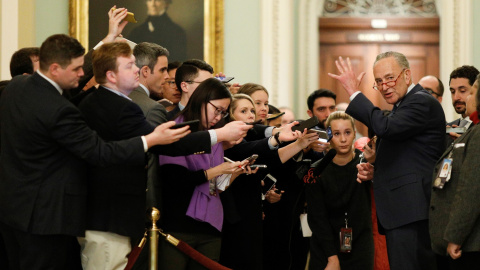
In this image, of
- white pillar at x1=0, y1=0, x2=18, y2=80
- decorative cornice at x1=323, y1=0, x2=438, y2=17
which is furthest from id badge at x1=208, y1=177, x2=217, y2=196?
decorative cornice at x1=323, y1=0, x2=438, y2=17

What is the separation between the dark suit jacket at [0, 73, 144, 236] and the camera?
370 centimetres

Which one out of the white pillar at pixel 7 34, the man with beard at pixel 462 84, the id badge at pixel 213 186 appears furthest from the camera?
the white pillar at pixel 7 34

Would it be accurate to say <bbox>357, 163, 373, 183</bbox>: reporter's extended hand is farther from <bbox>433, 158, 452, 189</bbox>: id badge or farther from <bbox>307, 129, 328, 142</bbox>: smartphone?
<bbox>433, 158, 452, 189</bbox>: id badge

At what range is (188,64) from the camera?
5.11 m

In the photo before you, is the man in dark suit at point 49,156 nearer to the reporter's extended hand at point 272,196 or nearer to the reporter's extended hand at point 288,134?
the reporter's extended hand at point 288,134

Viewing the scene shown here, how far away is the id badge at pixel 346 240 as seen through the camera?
5.76 m

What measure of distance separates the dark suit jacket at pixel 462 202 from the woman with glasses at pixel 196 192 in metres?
1.32

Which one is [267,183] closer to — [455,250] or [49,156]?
[455,250]

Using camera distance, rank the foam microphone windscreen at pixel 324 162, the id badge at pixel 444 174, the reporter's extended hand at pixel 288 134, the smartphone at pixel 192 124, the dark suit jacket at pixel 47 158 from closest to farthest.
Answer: the dark suit jacket at pixel 47 158 → the smartphone at pixel 192 124 → the id badge at pixel 444 174 → the reporter's extended hand at pixel 288 134 → the foam microphone windscreen at pixel 324 162

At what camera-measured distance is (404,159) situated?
4.78m

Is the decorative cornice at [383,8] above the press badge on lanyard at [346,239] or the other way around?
above

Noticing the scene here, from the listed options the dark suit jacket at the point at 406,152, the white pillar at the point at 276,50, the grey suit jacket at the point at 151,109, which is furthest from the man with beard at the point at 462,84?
the white pillar at the point at 276,50

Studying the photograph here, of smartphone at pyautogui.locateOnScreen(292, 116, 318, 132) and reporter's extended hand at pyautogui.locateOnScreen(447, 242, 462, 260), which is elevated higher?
smartphone at pyautogui.locateOnScreen(292, 116, 318, 132)

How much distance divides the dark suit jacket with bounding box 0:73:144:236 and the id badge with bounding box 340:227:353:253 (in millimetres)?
2492
